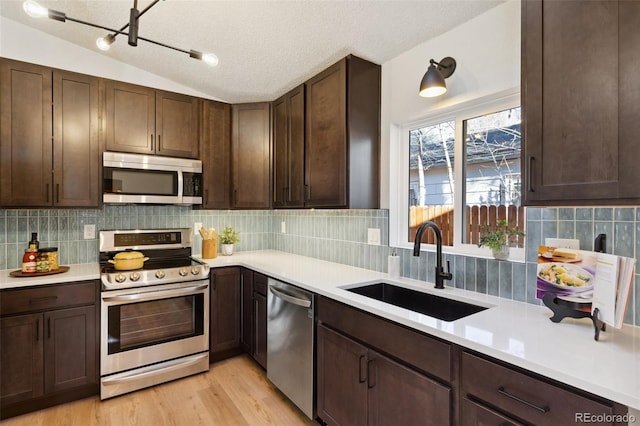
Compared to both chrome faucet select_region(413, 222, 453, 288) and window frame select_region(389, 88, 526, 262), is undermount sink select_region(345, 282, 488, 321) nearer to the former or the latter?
chrome faucet select_region(413, 222, 453, 288)

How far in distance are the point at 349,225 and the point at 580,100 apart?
175 centimetres

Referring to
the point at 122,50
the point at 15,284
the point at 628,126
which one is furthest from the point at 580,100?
the point at 15,284

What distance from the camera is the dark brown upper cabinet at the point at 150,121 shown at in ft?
8.56

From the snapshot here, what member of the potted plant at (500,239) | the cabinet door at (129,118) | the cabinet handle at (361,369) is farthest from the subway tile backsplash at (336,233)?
the cabinet handle at (361,369)

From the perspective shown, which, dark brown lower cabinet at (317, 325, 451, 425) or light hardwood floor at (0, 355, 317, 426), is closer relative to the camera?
dark brown lower cabinet at (317, 325, 451, 425)

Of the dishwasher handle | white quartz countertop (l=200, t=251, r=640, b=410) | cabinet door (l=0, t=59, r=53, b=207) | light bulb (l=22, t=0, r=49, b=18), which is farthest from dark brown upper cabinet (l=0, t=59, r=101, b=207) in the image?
white quartz countertop (l=200, t=251, r=640, b=410)

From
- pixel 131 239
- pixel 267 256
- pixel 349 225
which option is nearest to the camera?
pixel 349 225

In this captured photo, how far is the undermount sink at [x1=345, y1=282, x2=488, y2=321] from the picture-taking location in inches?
67.4

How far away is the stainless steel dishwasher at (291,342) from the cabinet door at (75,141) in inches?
64.7

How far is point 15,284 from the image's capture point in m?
2.06

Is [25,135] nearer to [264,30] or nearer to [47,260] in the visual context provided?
[47,260]

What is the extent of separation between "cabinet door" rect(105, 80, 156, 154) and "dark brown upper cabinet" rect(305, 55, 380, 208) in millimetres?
1486

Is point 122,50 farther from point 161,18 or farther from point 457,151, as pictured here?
point 457,151

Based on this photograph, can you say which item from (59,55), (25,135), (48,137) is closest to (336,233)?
(48,137)
